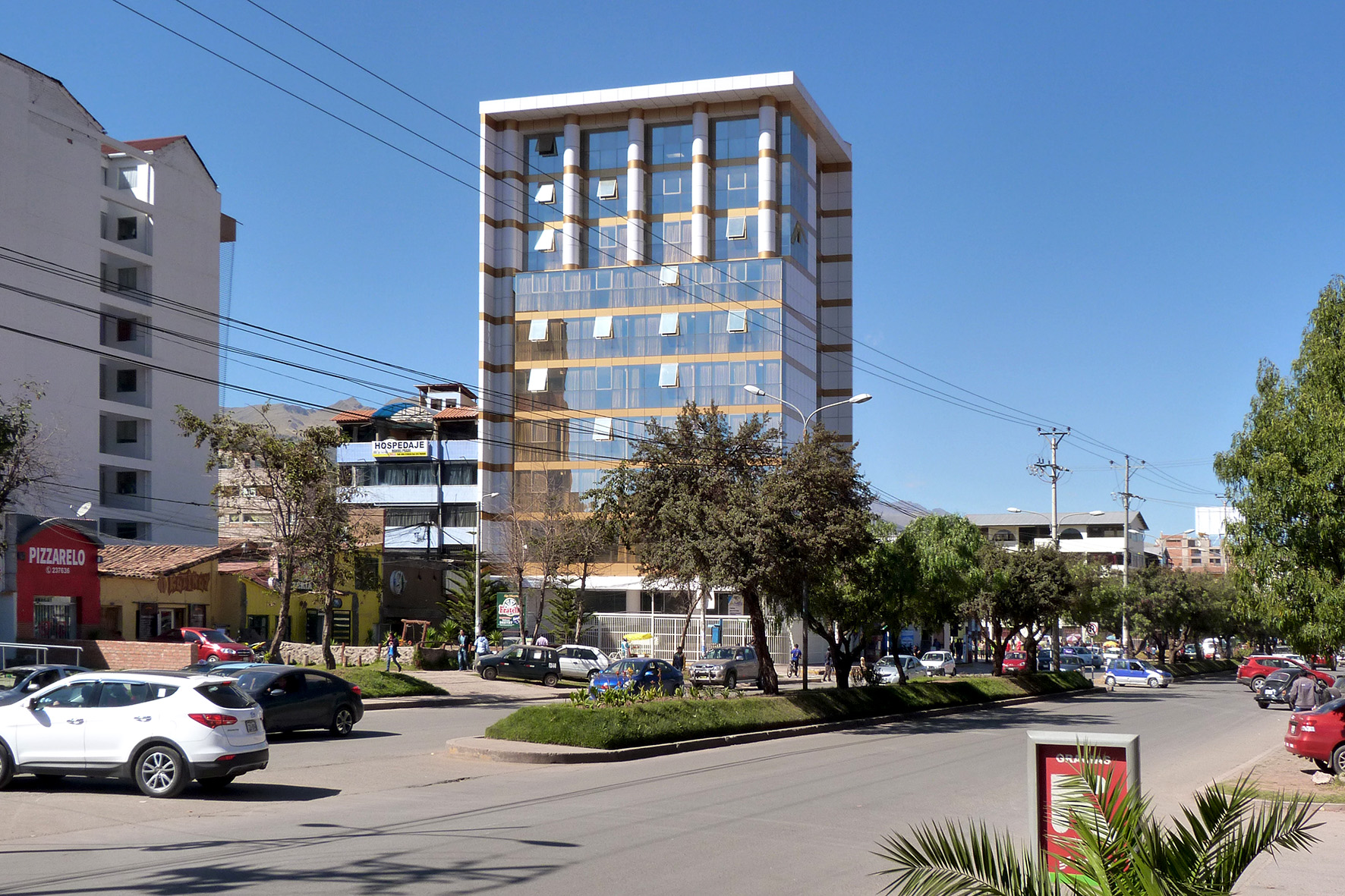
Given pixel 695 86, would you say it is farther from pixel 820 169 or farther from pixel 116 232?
pixel 116 232

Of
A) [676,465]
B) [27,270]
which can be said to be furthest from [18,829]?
[27,270]

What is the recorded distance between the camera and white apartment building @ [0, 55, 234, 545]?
6200cm

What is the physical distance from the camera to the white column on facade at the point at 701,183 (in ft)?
254

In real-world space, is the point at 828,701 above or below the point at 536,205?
below

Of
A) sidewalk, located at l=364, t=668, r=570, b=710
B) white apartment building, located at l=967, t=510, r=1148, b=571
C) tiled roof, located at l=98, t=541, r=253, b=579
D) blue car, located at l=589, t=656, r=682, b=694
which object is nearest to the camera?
blue car, located at l=589, t=656, r=682, b=694

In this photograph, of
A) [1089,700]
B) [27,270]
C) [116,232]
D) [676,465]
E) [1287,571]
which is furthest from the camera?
[116,232]

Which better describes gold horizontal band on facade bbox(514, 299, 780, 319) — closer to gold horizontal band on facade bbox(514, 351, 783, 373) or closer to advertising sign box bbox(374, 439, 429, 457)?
gold horizontal band on facade bbox(514, 351, 783, 373)

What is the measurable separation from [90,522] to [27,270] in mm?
23632

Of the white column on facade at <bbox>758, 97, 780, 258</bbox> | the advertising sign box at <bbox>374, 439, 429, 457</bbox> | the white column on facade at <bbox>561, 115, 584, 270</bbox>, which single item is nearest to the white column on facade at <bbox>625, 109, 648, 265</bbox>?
the white column on facade at <bbox>561, 115, 584, 270</bbox>

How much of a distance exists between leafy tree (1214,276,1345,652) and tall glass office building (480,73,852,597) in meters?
50.9

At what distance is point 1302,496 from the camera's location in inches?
774

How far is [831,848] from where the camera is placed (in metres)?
11.7

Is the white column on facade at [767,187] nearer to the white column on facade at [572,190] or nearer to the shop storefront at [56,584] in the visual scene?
the white column on facade at [572,190]

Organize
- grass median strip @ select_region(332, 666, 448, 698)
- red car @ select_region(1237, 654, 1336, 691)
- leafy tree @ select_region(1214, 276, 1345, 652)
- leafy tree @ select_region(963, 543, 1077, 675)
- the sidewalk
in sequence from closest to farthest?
leafy tree @ select_region(1214, 276, 1345, 652), the sidewalk, grass median strip @ select_region(332, 666, 448, 698), leafy tree @ select_region(963, 543, 1077, 675), red car @ select_region(1237, 654, 1336, 691)
